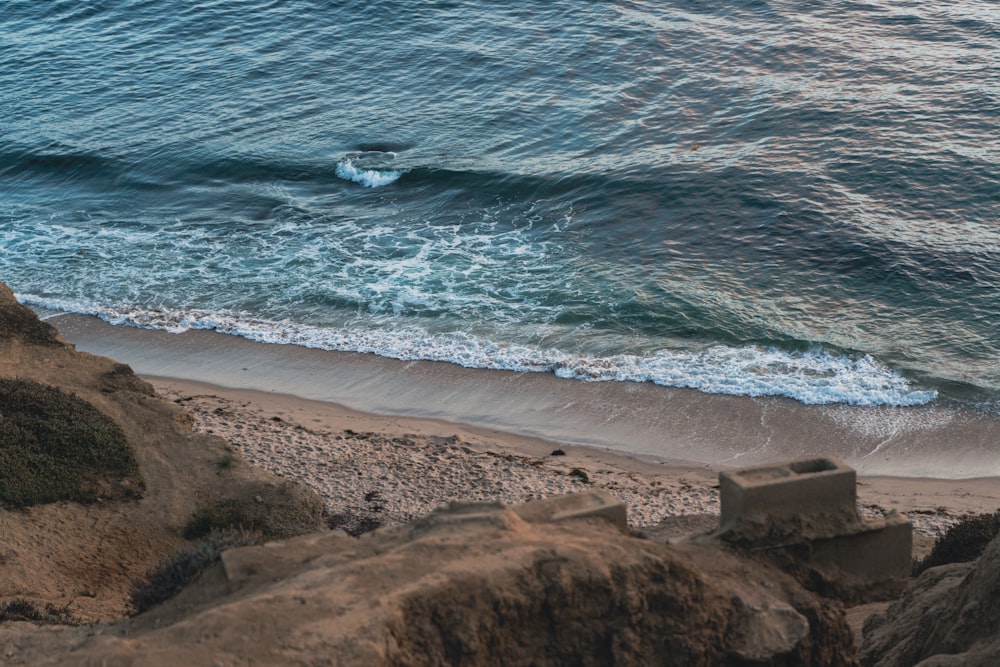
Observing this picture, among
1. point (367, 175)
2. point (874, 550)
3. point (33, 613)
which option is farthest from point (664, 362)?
point (367, 175)

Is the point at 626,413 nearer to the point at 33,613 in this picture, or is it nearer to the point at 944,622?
the point at 944,622

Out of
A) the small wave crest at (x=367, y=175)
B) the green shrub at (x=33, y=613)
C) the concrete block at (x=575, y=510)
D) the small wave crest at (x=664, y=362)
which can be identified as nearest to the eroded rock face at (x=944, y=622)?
the concrete block at (x=575, y=510)

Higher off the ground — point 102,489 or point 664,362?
point 102,489

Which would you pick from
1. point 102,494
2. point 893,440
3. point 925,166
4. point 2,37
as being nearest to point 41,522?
point 102,494

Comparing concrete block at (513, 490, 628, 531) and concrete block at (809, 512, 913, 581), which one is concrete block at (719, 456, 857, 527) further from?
concrete block at (513, 490, 628, 531)

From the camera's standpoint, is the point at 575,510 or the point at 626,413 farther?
the point at 626,413

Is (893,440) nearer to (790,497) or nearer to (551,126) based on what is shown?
(790,497)
